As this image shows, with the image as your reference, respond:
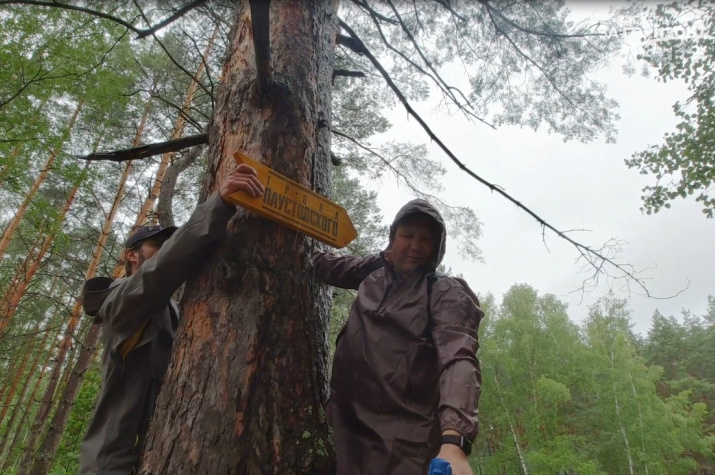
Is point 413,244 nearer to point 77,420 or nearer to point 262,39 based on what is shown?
point 262,39

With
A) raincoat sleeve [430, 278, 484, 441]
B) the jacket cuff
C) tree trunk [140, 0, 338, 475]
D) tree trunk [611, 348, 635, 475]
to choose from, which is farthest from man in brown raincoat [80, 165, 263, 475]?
tree trunk [611, 348, 635, 475]

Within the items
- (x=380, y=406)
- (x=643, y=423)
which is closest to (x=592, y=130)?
(x=380, y=406)

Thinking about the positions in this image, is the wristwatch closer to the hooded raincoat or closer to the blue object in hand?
the blue object in hand

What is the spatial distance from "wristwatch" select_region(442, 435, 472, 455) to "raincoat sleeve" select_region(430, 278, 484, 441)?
15 mm

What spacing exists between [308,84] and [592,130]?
3756mm

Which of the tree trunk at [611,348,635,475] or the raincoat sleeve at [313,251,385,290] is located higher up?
the tree trunk at [611,348,635,475]

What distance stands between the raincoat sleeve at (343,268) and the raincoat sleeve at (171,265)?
0.50m

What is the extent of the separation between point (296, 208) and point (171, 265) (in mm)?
495

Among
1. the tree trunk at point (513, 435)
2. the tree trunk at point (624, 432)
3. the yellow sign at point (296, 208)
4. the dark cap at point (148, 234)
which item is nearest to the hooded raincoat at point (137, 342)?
the yellow sign at point (296, 208)

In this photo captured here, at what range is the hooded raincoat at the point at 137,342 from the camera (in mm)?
1417

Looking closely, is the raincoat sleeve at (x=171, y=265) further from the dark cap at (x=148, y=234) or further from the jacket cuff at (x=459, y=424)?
the jacket cuff at (x=459, y=424)

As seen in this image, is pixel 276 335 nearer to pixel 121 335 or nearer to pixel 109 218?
pixel 121 335

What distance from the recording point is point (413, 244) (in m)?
1.86

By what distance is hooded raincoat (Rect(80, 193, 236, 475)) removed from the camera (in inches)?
55.8
